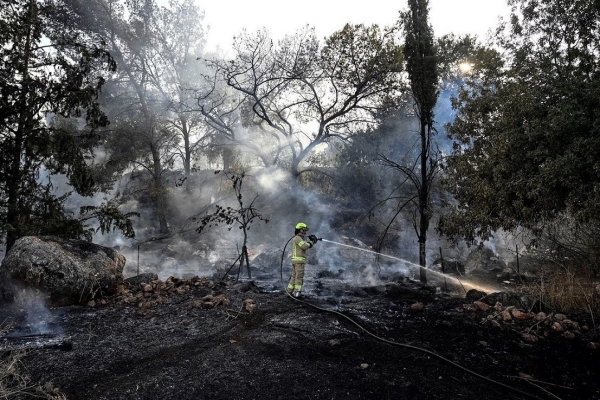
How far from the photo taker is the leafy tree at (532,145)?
279 inches

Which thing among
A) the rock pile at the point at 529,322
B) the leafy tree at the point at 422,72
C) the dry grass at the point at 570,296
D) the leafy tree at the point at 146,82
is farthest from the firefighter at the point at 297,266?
the leafy tree at the point at 146,82

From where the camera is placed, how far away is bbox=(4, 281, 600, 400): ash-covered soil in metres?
3.92

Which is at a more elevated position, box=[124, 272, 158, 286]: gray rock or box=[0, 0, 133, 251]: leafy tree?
box=[0, 0, 133, 251]: leafy tree

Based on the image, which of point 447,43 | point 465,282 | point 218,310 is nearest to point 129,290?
point 218,310

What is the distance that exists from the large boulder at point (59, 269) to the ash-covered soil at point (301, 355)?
0.49 metres

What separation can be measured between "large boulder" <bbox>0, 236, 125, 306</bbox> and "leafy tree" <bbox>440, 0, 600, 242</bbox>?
896cm

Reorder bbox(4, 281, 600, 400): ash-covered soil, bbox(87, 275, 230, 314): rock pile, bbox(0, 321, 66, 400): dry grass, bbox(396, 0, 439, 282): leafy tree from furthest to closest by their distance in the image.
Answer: bbox(396, 0, 439, 282): leafy tree < bbox(87, 275, 230, 314): rock pile < bbox(4, 281, 600, 400): ash-covered soil < bbox(0, 321, 66, 400): dry grass

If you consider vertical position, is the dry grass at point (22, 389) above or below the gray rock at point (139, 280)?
above

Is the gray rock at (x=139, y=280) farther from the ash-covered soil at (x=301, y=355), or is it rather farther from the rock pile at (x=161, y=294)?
the ash-covered soil at (x=301, y=355)

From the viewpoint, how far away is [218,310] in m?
7.00

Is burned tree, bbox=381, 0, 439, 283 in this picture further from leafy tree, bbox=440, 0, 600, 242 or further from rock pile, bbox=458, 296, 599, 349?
rock pile, bbox=458, 296, 599, 349

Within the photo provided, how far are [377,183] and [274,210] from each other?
6674 millimetres

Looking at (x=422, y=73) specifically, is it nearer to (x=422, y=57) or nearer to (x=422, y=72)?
(x=422, y=72)

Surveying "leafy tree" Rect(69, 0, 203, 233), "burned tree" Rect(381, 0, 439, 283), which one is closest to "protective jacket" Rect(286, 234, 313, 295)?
"burned tree" Rect(381, 0, 439, 283)
